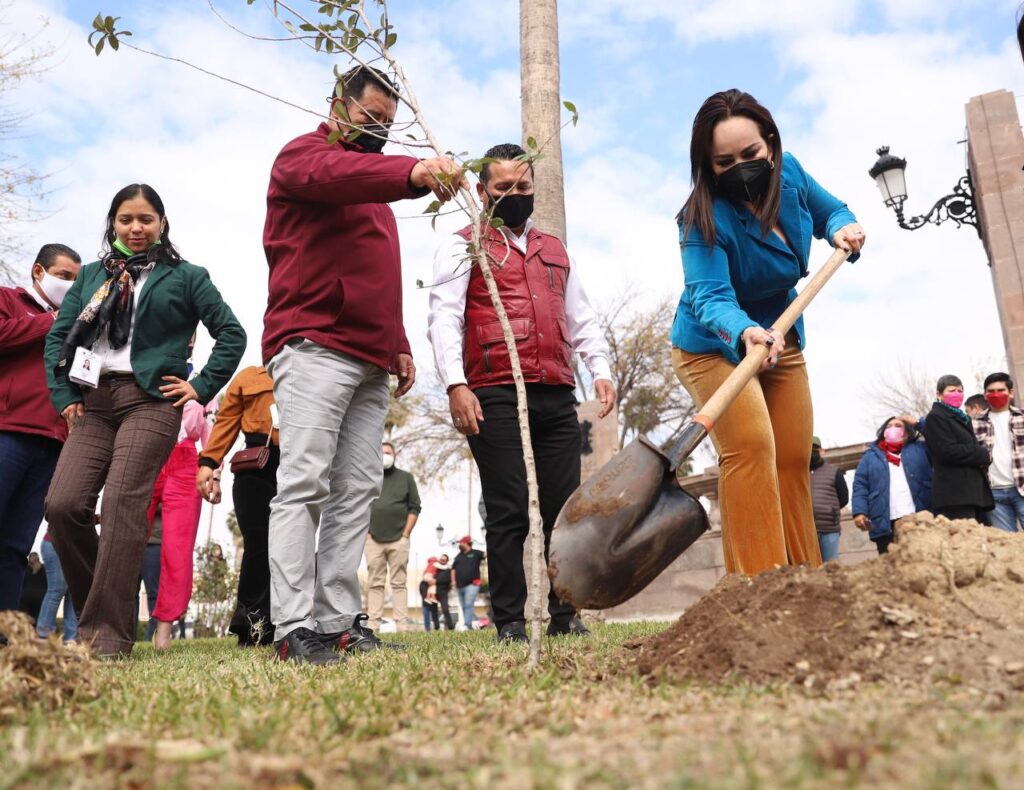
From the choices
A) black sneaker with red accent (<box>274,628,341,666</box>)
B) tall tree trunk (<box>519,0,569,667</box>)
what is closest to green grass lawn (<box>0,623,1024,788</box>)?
black sneaker with red accent (<box>274,628,341,666</box>)

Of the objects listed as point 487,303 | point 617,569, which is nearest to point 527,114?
point 487,303

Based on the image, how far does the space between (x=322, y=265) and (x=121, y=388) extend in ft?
4.30

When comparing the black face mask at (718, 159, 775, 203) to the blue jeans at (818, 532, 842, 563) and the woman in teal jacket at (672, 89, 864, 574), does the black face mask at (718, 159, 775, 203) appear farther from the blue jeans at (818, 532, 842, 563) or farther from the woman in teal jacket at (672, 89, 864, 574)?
the blue jeans at (818, 532, 842, 563)

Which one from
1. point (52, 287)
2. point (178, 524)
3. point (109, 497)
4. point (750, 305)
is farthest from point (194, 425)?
point (750, 305)

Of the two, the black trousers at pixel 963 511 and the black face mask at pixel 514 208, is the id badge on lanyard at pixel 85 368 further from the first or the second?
the black trousers at pixel 963 511

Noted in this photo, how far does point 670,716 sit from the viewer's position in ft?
6.18

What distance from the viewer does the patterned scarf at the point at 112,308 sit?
441cm

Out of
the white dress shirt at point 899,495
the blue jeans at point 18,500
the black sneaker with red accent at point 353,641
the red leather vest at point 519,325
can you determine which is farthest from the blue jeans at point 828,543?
the blue jeans at point 18,500

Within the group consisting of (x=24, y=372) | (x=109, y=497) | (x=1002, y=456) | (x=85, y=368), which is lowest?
(x=109, y=497)

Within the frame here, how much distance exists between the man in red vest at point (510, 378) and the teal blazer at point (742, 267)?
0.86 metres

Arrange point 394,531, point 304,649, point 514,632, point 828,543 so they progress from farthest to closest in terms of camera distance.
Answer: point 394,531
point 828,543
point 514,632
point 304,649

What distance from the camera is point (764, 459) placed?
143 inches

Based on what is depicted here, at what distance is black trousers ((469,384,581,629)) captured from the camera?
4.63 metres

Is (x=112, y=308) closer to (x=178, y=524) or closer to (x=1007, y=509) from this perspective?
(x=178, y=524)
